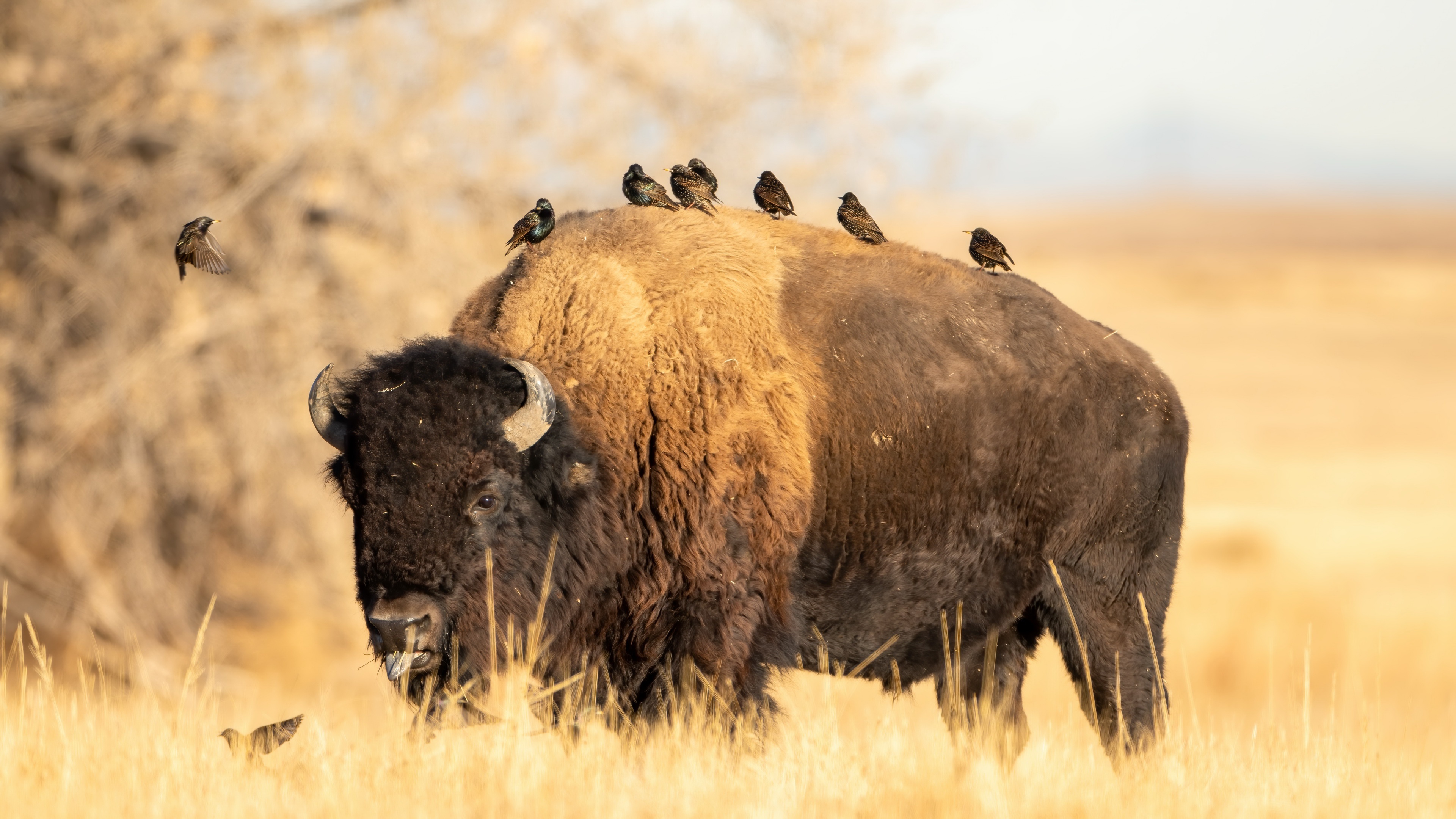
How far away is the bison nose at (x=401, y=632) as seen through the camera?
185 inches

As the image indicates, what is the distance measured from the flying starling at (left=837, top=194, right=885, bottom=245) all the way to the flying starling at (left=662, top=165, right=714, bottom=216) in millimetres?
559

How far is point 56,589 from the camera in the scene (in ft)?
41.6

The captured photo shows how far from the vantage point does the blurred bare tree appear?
11398mm

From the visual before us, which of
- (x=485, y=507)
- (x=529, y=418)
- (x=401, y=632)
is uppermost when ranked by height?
(x=529, y=418)

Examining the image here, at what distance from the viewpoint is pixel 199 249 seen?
6602mm

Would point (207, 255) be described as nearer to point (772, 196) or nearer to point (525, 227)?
point (525, 227)

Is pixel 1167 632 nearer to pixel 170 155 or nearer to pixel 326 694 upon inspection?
pixel 170 155

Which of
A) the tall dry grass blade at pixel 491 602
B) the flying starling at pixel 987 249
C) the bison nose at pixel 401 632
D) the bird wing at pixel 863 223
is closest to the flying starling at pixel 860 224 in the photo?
the bird wing at pixel 863 223

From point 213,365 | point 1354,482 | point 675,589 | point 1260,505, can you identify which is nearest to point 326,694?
point 675,589

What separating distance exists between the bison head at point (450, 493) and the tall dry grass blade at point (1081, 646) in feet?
6.45

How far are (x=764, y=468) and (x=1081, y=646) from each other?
61.1 inches

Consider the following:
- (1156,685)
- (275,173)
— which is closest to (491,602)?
(1156,685)

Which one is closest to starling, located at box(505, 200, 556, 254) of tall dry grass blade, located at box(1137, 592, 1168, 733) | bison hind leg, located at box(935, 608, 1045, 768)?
bison hind leg, located at box(935, 608, 1045, 768)

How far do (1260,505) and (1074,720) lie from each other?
2016 centimetres
